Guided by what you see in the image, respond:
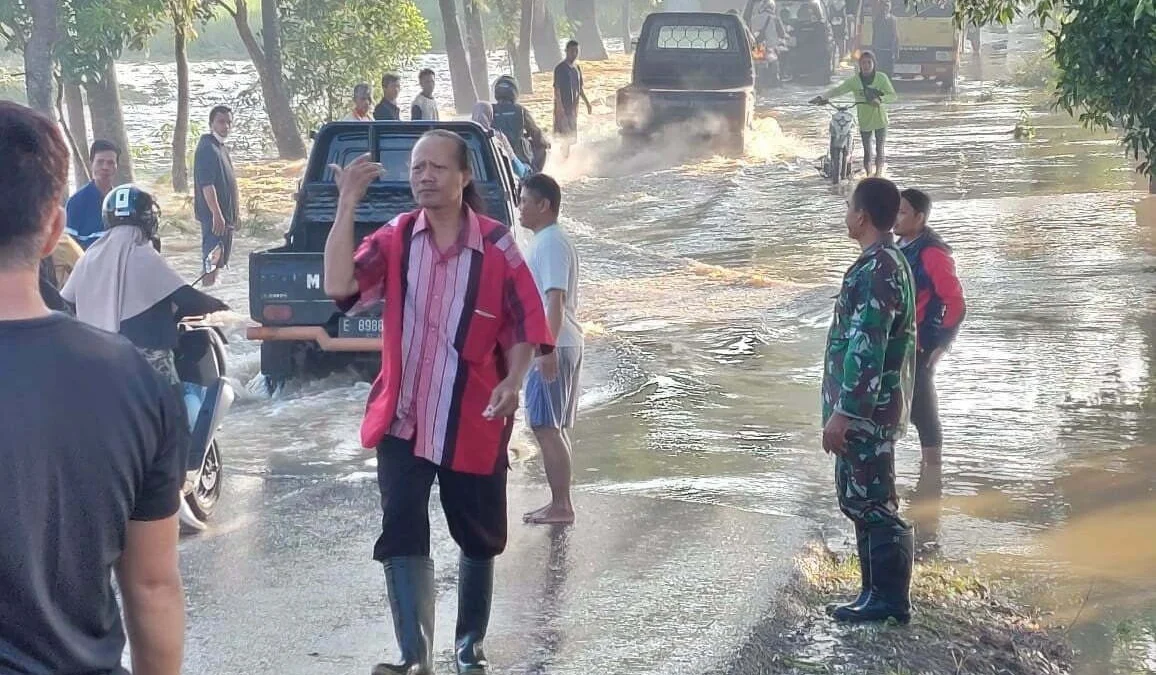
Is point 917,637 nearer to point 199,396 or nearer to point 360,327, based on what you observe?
point 199,396

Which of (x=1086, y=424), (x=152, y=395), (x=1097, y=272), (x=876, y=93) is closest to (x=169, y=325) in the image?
(x=152, y=395)

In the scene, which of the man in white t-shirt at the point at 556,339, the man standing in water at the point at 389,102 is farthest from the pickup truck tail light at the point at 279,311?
the man standing in water at the point at 389,102

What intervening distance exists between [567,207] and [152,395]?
18.8 meters

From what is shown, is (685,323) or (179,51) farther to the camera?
(179,51)

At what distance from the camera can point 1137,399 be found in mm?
9969

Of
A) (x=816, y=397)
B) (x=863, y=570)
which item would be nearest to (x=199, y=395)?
(x=863, y=570)

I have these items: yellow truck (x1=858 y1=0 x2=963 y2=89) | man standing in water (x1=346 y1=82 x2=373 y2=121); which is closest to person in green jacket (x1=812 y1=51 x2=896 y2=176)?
man standing in water (x1=346 y1=82 x2=373 y2=121)

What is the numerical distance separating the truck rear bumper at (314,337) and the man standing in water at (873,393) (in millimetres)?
4661

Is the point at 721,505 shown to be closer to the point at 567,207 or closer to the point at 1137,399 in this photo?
the point at 1137,399

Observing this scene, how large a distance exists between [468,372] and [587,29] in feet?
145

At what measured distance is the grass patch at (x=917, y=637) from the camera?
5477 millimetres

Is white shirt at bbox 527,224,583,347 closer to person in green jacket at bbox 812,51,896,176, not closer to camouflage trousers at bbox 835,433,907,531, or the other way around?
camouflage trousers at bbox 835,433,907,531

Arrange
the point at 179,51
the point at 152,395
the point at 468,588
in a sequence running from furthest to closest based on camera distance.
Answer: the point at 179,51 < the point at 468,588 < the point at 152,395

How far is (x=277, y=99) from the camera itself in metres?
24.4
